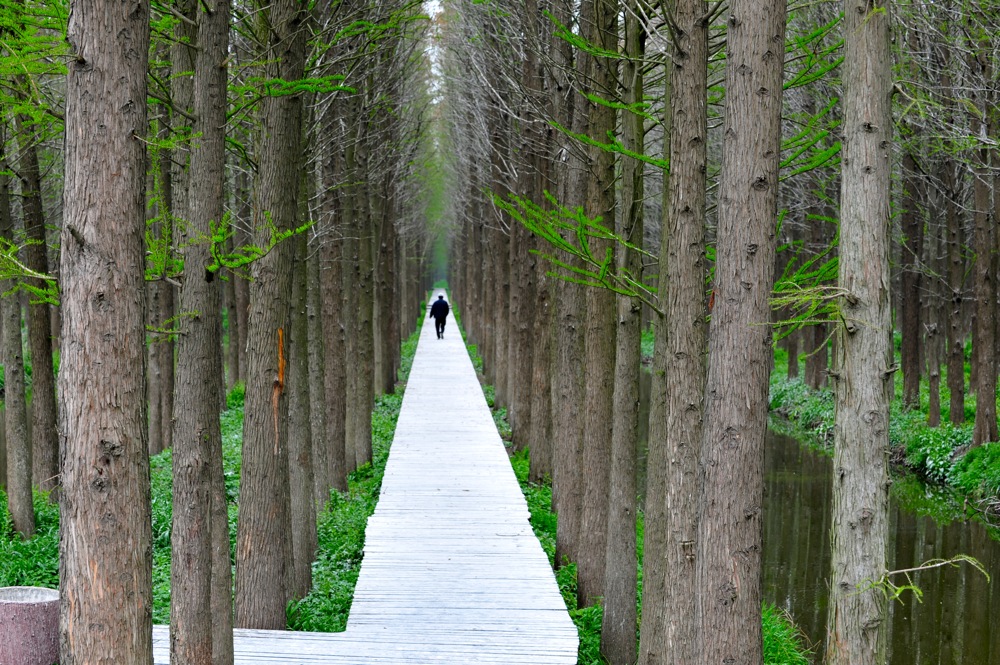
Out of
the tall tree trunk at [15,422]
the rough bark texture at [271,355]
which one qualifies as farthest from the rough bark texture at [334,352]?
the rough bark texture at [271,355]

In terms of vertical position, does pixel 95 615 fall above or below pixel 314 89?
below

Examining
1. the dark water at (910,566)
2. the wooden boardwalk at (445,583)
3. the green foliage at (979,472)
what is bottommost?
the dark water at (910,566)

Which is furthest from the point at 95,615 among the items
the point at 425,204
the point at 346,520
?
the point at 425,204

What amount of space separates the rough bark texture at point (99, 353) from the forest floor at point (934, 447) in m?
12.6

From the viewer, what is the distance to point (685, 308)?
5910 mm

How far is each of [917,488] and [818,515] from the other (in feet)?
8.79

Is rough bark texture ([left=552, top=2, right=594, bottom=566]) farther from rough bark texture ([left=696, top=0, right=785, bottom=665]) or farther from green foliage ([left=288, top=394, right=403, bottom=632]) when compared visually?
rough bark texture ([left=696, top=0, right=785, bottom=665])

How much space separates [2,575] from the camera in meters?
9.69

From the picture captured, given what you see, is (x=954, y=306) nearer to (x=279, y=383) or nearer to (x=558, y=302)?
(x=558, y=302)

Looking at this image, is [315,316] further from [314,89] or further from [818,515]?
[818,515]

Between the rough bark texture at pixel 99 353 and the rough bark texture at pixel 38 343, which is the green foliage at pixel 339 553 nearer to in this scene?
the rough bark texture at pixel 38 343

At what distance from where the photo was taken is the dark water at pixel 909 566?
10383mm

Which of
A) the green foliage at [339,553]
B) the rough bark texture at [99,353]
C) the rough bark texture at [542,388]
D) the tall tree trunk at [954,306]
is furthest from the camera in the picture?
the tall tree trunk at [954,306]

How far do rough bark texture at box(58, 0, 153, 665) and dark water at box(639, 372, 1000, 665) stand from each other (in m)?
7.53
